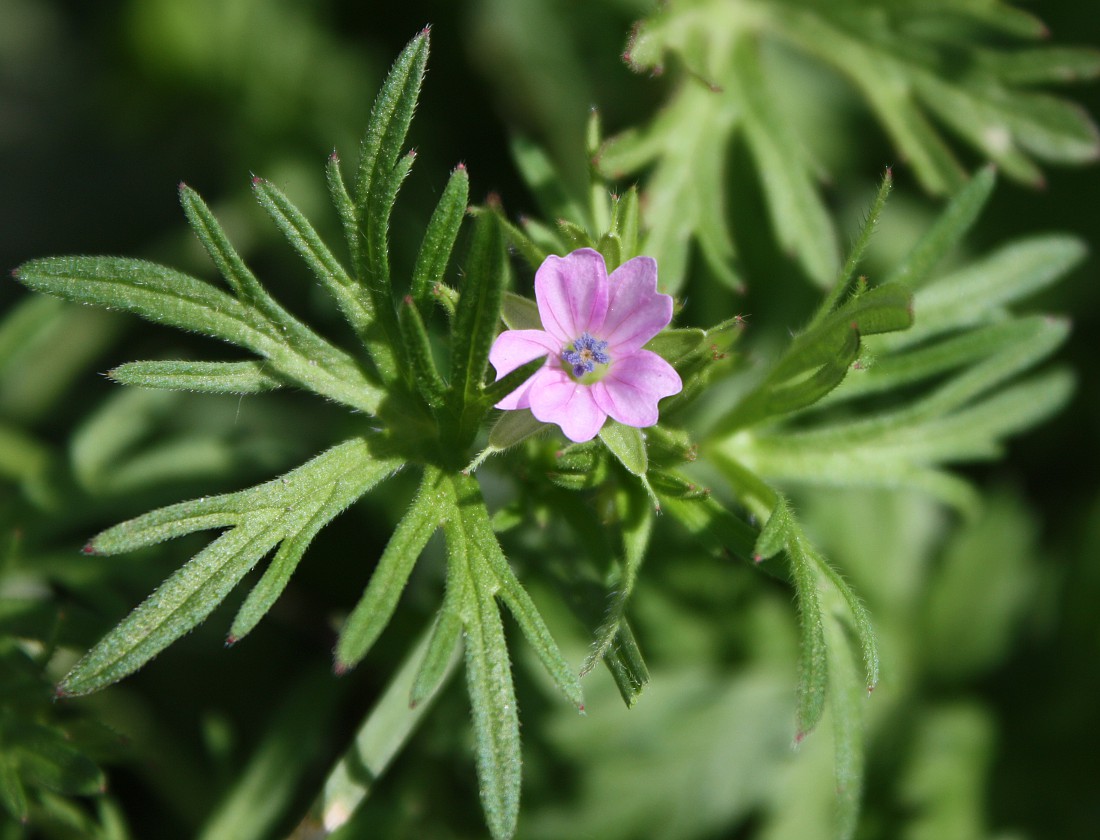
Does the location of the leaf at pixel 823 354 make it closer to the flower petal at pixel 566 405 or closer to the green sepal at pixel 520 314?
the flower petal at pixel 566 405

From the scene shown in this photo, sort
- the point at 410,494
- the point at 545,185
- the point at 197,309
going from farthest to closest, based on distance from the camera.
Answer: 1. the point at 410,494
2. the point at 545,185
3. the point at 197,309

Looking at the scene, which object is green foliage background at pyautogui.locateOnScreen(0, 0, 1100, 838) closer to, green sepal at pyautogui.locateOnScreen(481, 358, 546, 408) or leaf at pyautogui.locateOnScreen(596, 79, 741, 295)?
leaf at pyautogui.locateOnScreen(596, 79, 741, 295)

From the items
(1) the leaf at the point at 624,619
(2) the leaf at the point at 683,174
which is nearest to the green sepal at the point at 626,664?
(1) the leaf at the point at 624,619

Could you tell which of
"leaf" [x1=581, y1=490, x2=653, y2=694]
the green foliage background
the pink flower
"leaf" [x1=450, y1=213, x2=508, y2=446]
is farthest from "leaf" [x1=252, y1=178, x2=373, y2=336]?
the green foliage background

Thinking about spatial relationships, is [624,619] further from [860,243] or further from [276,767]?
[276,767]

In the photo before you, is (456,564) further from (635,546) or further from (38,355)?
(38,355)

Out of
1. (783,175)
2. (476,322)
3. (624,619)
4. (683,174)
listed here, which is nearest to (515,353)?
(476,322)

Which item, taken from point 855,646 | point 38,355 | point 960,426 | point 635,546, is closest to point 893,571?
point 960,426
